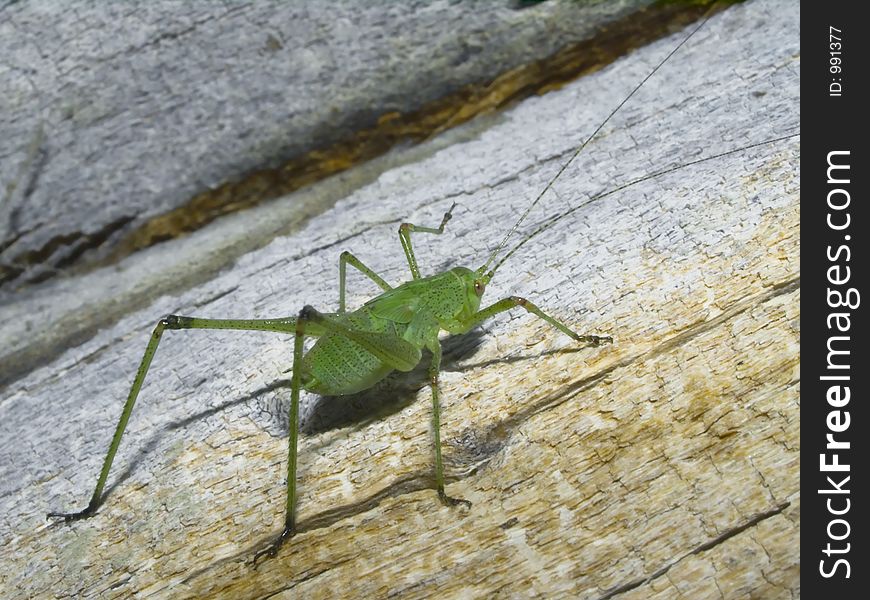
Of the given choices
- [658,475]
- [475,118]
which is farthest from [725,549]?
[475,118]

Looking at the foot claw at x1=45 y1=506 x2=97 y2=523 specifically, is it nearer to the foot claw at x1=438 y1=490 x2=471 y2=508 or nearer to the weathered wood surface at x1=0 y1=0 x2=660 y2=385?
the weathered wood surface at x1=0 y1=0 x2=660 y2=385

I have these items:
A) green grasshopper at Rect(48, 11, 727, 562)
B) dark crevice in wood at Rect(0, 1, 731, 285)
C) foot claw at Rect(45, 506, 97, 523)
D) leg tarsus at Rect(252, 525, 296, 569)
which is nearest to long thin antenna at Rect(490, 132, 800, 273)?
green grasshopper at Rect(48, 11, 727, 562)

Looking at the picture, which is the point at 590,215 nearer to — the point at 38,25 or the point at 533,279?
the point at 533,279

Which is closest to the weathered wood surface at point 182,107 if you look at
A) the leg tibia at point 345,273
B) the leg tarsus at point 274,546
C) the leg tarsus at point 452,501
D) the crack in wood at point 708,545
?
the leg tibia at point 345,273

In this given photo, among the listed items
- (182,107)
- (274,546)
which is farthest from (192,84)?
(274,546)

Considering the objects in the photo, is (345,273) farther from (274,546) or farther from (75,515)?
(75,515)
